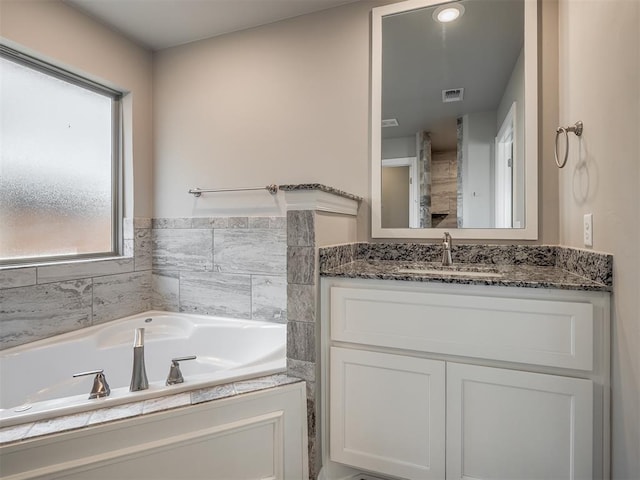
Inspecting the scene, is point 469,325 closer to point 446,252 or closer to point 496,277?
point 496,277

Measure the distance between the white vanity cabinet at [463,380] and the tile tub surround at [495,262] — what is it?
4 cm

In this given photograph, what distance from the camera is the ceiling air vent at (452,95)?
180 centimetres

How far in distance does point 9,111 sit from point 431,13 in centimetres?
231

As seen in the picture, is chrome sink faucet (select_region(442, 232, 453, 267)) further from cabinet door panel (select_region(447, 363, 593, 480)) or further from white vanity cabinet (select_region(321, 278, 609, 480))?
cabinet door panel (select_region(447, 363, 593, 480))

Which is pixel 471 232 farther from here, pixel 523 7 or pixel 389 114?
pixel 523 7

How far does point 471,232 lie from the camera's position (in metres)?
1.76

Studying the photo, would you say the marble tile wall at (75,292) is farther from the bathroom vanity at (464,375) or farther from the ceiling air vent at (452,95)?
the ceiling air vent at (452,95)

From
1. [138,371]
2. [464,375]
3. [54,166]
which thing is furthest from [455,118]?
[54,166]

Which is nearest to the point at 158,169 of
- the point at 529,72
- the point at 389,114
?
the point at 389,114

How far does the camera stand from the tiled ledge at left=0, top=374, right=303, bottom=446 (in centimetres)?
104

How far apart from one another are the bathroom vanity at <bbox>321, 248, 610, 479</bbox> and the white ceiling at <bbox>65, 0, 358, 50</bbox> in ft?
5.44

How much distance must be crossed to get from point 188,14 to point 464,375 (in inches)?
→ 96.2

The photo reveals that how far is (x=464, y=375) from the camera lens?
4.10ft

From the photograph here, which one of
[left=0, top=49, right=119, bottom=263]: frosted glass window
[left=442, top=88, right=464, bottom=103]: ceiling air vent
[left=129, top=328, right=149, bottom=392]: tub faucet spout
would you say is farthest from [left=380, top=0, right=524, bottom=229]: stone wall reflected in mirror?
[left=0, top=49, right=119, bottom=263]: frosted glass window
